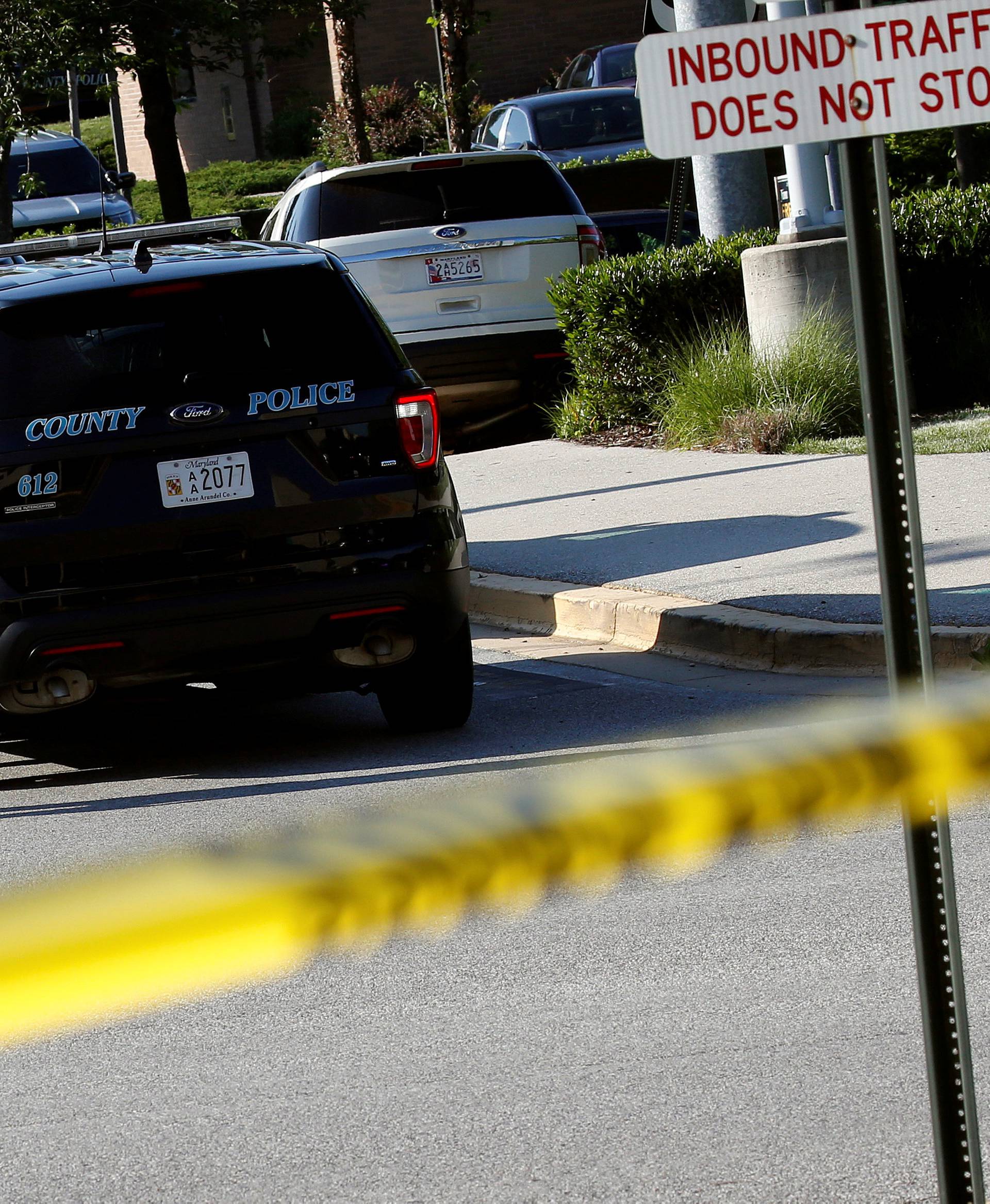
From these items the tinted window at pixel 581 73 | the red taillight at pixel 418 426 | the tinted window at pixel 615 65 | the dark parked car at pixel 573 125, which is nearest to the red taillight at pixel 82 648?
the red taillight at pixel 418 426

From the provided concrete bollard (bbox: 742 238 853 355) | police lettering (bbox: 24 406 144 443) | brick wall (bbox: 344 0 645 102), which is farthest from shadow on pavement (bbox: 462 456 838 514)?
brick wall (bbox: 344 0 645 102)

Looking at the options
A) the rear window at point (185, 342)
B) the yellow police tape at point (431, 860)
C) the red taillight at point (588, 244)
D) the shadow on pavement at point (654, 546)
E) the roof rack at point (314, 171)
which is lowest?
the shadow on pavement at point (654, 546)

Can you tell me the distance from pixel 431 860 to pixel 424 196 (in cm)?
1124

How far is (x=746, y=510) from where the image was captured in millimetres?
9781

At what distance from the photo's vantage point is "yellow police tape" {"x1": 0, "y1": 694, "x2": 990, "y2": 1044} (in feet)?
5.08

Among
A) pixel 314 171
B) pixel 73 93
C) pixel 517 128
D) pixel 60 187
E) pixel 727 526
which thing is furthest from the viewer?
pixel 73 93

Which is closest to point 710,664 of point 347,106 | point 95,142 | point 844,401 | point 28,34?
point 844,401

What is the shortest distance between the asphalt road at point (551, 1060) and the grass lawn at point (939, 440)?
5805 millimetres

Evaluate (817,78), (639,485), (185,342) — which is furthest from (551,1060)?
→ (639,485)

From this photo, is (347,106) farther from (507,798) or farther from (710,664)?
(507,798)

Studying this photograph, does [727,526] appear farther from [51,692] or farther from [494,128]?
[494,128]

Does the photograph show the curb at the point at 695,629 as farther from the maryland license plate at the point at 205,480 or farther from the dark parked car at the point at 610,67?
the dark parked car at the point at 610,67

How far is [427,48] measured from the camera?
41.1 m

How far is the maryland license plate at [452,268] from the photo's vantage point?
12523 millimetres
